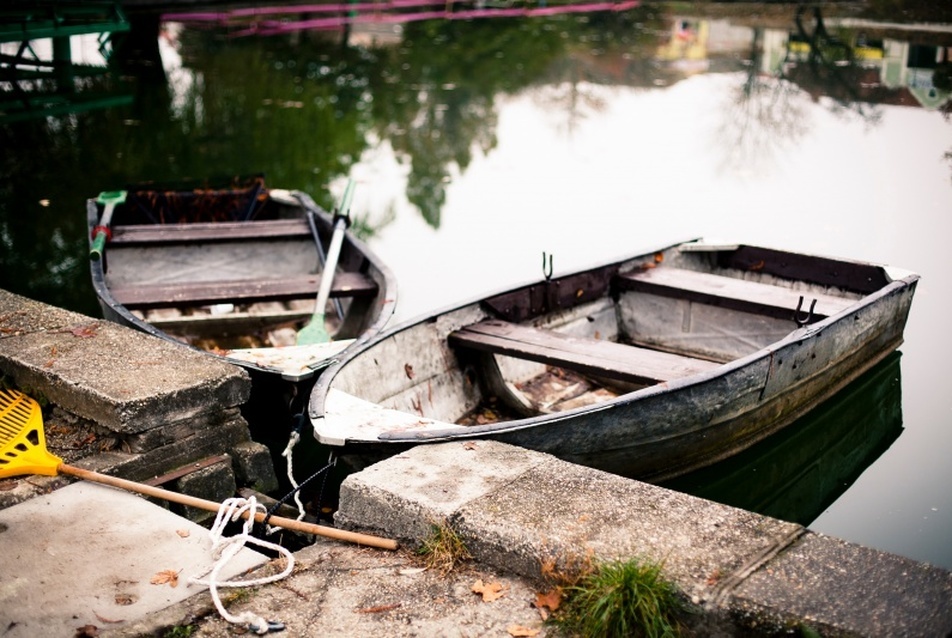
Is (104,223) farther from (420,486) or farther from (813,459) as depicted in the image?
(813,459)

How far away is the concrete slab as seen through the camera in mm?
3414

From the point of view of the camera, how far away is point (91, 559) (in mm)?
3723

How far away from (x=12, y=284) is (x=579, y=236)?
554 cm

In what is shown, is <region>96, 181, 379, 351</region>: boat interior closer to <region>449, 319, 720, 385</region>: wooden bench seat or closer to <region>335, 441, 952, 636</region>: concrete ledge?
<region>449, 319, 720, 385</region>: wooden bench seat

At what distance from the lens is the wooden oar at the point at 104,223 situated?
729 cm

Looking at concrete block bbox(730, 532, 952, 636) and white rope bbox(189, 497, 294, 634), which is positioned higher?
concrete block bbox(730, 532, 952, 636)

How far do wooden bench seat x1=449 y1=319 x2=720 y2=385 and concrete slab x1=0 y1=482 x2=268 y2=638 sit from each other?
2401 mm

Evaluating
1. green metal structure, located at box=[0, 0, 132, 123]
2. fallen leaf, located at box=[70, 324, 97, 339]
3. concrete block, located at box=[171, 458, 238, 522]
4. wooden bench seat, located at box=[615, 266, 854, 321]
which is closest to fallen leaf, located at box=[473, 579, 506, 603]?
concrete block, located at box=[171, 458, 238, 522]

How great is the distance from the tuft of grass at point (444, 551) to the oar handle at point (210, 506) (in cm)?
17

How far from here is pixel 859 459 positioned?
694 cm

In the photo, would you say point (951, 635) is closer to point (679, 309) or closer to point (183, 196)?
point (679, 309)

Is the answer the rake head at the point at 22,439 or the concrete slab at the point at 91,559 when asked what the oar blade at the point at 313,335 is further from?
the concrete slab at the point at 91,559

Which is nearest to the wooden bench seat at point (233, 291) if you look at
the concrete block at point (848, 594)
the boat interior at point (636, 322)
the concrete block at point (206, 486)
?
the boat interior at point (636, 322)

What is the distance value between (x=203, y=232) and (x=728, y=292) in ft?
13.0
